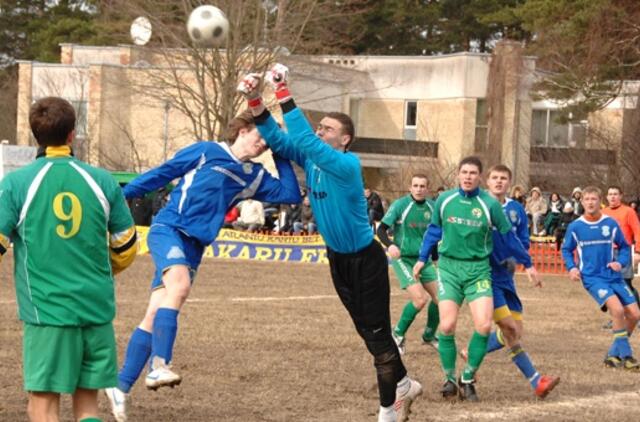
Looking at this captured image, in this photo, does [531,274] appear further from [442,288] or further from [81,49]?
[81,49]

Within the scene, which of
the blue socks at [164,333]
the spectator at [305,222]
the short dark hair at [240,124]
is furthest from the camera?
the spectator at [305,222]

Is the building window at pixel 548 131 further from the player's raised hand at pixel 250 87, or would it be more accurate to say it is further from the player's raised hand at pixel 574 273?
the player's raised hand at pixel 250 87

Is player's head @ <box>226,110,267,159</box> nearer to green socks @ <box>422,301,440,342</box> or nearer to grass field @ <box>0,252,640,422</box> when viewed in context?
grass field @ <box>0,252,640,422</box>

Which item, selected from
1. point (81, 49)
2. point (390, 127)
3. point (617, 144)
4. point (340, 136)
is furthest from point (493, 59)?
point (340, 136)

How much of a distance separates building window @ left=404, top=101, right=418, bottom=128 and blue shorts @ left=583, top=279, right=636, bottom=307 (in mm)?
38231

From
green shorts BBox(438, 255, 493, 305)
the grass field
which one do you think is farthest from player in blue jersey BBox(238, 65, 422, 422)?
green shorts BBox(438, 255, 493, 305)

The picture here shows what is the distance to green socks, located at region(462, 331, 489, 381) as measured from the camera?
1011 cm

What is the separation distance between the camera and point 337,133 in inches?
330

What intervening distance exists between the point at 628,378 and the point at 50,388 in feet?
23.7

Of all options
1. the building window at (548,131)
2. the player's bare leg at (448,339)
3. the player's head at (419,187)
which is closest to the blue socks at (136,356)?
the player's bare leg at (448,339)

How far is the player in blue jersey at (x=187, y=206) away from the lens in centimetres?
843

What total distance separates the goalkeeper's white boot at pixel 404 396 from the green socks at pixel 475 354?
4.65 feet

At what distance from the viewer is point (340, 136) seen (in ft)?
27.6

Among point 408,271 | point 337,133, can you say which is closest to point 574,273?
point 408,271
